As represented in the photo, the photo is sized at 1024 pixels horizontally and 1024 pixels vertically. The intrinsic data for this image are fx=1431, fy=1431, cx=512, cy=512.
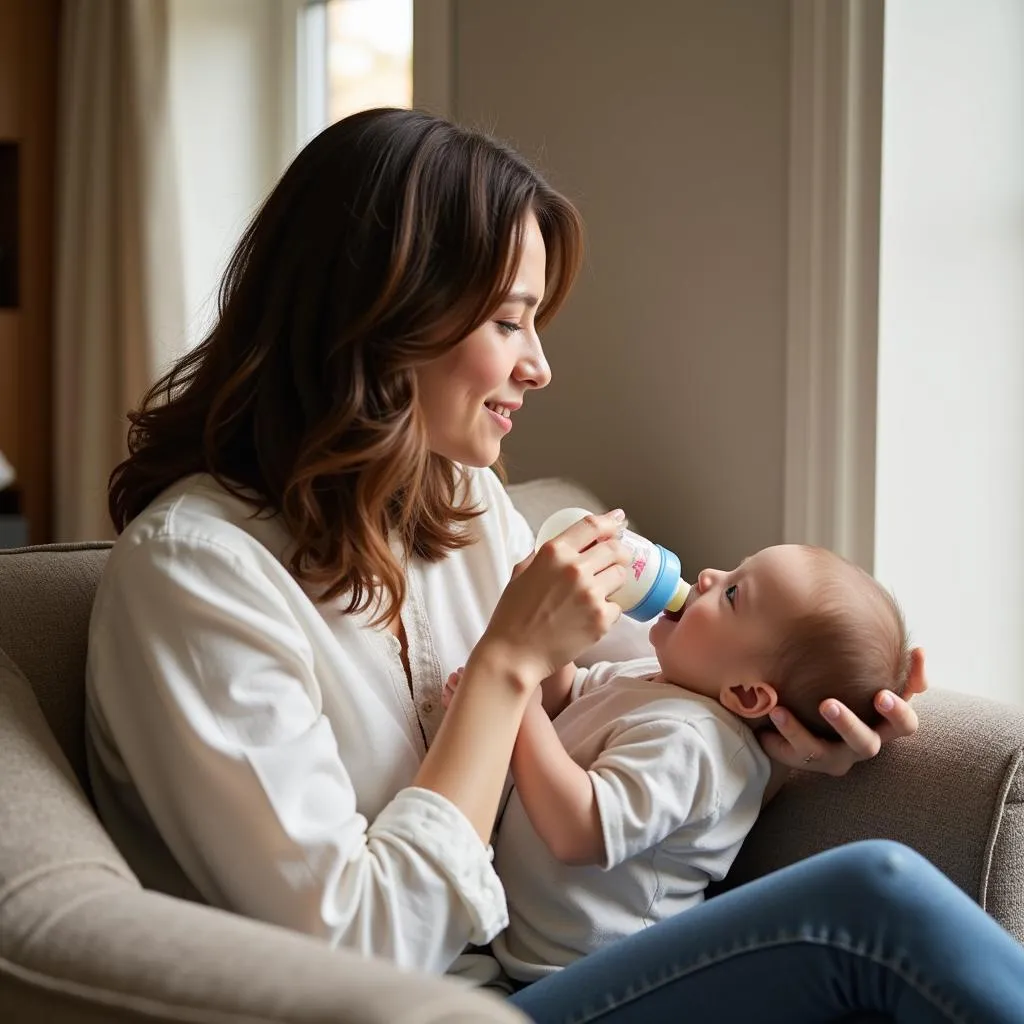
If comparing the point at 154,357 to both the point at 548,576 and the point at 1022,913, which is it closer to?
the point at 548,576

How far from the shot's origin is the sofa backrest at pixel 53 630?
145 centimetres

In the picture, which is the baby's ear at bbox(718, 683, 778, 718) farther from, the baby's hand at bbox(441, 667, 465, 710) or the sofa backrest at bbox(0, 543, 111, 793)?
the sofa backrest at bbox(0, 543, 111, 793)

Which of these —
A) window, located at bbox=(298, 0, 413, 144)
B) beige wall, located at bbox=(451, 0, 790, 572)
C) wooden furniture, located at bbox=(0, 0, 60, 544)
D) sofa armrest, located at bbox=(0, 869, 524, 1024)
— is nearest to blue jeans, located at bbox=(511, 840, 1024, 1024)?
sofa armrest, located at bbox=(0, 869, 524, 1024)

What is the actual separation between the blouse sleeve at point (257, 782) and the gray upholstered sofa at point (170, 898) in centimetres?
9

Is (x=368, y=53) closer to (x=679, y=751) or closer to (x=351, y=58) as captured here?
(x=351, y=58)

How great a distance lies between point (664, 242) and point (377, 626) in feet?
4.06

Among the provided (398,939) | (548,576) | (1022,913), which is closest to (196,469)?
(548,576)

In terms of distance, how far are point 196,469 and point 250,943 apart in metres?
0.60

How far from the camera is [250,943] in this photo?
0.93 m

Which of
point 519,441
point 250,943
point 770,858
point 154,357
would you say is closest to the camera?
point 250,943

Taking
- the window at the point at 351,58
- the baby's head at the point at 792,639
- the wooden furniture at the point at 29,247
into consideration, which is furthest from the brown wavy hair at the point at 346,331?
the wooden furniture at the point at 29,247

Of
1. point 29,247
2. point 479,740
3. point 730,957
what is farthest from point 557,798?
point 29,247

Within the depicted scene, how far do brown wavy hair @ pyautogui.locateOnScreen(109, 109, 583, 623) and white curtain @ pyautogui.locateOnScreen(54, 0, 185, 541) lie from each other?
2321 millimetres

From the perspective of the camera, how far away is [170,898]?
1040 mm
